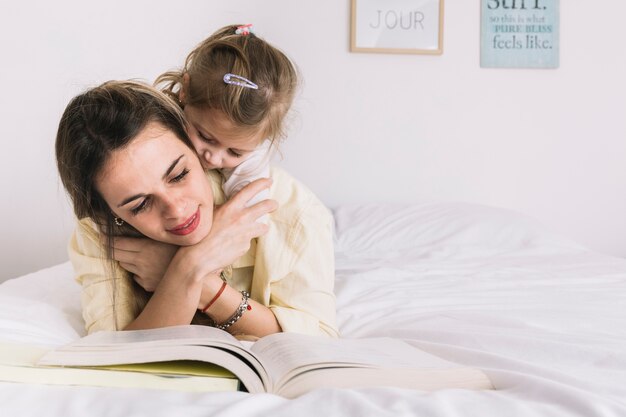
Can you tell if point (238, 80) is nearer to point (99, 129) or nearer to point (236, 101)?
point (236, 101)

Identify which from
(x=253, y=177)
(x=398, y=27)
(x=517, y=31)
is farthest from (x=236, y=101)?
(x=517, y=31)

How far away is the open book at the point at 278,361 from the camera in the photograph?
2.70ft

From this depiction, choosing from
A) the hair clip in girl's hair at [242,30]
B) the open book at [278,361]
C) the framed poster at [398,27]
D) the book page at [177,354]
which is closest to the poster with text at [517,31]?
the framed poster at [398,27]

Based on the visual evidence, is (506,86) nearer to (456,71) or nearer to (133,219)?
(456,71)

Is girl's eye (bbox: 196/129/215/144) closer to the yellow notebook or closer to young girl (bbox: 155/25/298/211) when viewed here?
young girl (bbox: 155/25/298/211)

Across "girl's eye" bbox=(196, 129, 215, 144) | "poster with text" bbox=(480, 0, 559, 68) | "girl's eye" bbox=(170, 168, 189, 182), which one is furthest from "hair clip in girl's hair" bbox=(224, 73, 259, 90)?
"poster with text" bbox=(480, 0, 559, 68)

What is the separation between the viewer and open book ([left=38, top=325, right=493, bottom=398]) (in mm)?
822

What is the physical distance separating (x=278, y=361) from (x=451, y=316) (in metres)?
0.62

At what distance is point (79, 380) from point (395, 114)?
8.17 ft

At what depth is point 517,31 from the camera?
3146 mm

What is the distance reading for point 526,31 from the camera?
3148 mm

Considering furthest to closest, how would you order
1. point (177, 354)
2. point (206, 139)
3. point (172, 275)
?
1. point (206, 139)
2. point (172, 275)
3. point (177, 354)

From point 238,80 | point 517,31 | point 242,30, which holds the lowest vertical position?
point 238,80

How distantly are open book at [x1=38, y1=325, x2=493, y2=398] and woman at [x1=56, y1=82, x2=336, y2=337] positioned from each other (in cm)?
29
